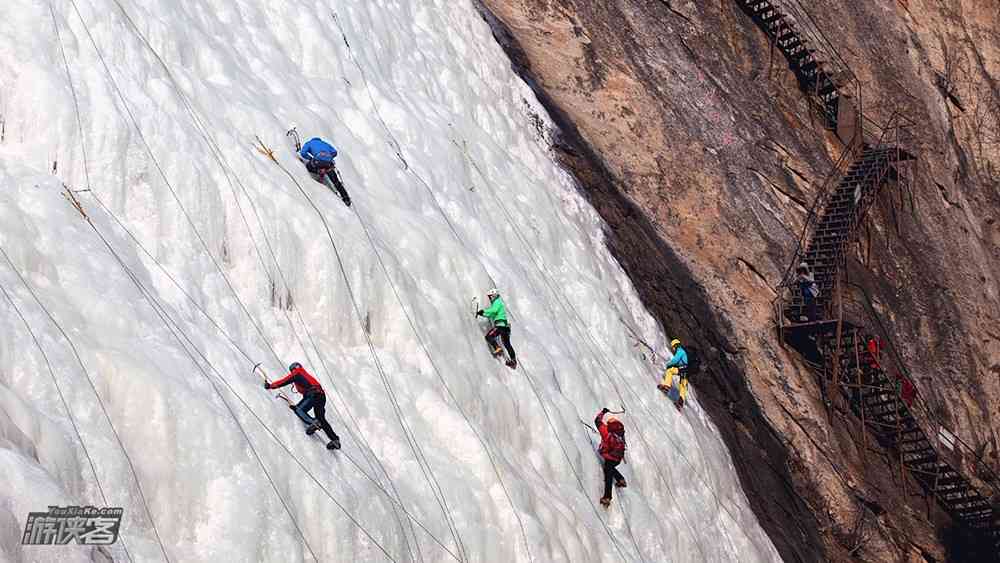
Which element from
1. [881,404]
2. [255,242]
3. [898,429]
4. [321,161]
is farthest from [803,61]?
[255,242]

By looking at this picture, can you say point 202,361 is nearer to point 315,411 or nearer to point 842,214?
point 315,411

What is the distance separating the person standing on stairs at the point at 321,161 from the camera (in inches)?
655

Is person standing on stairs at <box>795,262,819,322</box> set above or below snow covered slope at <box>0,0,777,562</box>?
below

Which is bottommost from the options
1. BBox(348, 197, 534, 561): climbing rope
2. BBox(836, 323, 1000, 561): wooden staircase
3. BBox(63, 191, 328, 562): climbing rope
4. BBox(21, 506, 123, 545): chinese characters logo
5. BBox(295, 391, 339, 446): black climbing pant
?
BBox(836, 323, 1000, 561): wooden staircase

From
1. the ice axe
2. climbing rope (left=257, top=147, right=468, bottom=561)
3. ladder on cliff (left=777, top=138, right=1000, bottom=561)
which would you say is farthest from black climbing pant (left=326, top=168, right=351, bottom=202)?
ladder on cliff (left=777, top=138, right=1000, bottom=561)

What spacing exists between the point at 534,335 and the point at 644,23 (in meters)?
13.8

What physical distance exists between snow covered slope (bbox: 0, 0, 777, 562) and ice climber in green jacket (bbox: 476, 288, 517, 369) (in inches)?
8.5

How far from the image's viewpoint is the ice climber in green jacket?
57.1 ft

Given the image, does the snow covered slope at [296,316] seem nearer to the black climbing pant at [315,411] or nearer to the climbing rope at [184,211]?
the climbing rope at [184,211]

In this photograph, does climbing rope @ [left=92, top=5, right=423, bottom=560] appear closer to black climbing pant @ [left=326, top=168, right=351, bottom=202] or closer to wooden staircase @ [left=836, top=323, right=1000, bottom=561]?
black climbing pant @ [left=326, top=168, right=351, bottom=202]

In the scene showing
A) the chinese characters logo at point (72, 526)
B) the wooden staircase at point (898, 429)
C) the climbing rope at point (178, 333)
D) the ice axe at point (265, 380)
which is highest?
the chinese characters logo at point (72, 526)

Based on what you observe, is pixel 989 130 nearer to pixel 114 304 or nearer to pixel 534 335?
pixel 534 335

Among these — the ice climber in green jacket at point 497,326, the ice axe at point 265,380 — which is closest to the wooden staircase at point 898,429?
the ice climber in green jacket at point 497,326

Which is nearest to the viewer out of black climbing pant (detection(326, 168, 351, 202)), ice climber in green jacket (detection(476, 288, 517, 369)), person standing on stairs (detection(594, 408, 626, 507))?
black climbing pant (detection(326, 168, 351, 202))
